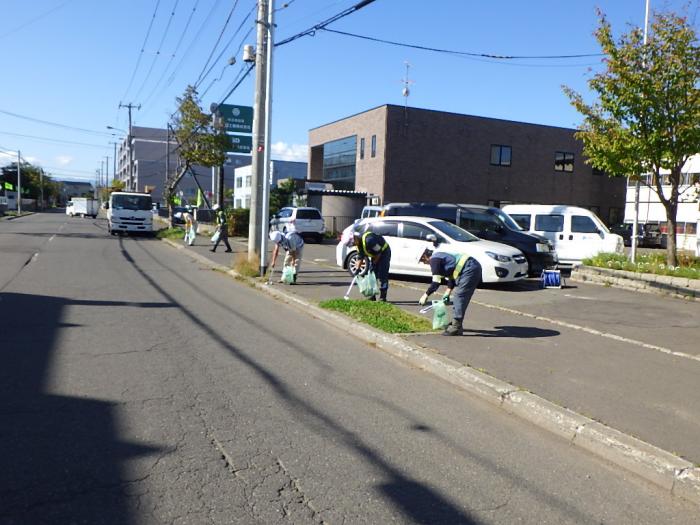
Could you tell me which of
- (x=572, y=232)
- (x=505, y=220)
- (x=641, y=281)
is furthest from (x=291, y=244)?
(x=572, y=232)

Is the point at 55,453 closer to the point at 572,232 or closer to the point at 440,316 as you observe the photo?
the point at 440,316

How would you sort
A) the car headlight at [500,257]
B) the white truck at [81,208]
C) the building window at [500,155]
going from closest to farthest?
the car headlight at [500,257] → the building window at [500,155] → the white truck at [81,208]

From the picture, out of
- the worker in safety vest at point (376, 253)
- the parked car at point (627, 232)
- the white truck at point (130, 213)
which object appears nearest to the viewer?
the worker in safety vest at point (376, 253)

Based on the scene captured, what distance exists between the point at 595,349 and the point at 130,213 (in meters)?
27.2

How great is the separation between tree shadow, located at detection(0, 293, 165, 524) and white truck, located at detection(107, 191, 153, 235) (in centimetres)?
2540

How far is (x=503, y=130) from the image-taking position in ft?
120

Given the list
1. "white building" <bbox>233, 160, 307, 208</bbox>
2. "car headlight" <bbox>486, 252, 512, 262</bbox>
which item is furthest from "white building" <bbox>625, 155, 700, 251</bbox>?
"white building" <bbox>233, 160, 307, 208</bbox>

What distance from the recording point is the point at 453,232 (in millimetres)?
13445

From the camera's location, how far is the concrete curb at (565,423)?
12.8 feet

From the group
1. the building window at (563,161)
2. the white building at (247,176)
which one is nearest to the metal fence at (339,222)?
the building window at (563,161)

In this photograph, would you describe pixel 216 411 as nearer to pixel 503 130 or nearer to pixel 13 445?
pixel 13 445

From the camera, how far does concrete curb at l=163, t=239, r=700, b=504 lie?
3.91 m

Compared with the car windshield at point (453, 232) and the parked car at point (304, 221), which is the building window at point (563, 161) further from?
the car windshield at point (453, 232)

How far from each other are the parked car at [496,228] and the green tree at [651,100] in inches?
101
